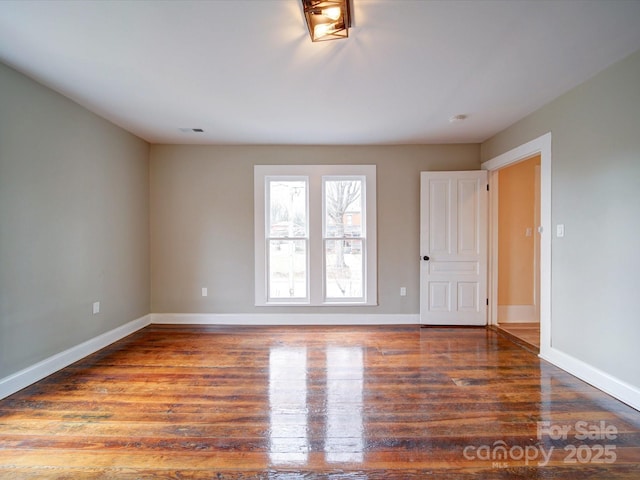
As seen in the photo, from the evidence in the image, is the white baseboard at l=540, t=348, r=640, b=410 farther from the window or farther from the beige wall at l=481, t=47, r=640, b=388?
the window

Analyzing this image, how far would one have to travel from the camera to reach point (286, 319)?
4.41 m

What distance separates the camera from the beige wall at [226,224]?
14.5ft

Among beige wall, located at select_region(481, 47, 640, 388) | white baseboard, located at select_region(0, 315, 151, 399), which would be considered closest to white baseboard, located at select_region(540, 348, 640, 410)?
beige wall, located at select_region(481, 47, 640, 388)

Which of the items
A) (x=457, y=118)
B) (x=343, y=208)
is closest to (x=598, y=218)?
(x=457, y=118)

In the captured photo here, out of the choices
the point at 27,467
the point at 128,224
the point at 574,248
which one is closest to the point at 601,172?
the point at 574,248

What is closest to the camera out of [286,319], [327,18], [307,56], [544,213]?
[327,18]

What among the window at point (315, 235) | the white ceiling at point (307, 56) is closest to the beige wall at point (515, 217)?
the white ceiling at point (307, 56)

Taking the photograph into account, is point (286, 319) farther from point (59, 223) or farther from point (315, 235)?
point (59, 223)

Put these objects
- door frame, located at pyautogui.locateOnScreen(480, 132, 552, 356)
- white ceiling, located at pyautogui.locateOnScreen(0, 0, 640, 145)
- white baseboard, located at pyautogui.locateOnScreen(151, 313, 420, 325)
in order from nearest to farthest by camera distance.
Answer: white ceiling, located at pyautogui.locateOnScreen(0, 0, 640, 145), door frame, located at pyautogui.locateOnScreen(480, 132, 552, 356), white baseboard, located at pyautogui.locateOnScreen(151, 313, 420, 325)

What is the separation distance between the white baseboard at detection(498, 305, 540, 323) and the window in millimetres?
1906

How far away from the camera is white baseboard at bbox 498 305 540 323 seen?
4.45 m

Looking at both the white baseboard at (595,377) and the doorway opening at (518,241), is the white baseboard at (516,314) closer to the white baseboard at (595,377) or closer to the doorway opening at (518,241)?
the doorway opening at (518,241)

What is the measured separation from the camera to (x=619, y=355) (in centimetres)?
237

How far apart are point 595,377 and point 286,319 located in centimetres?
335
